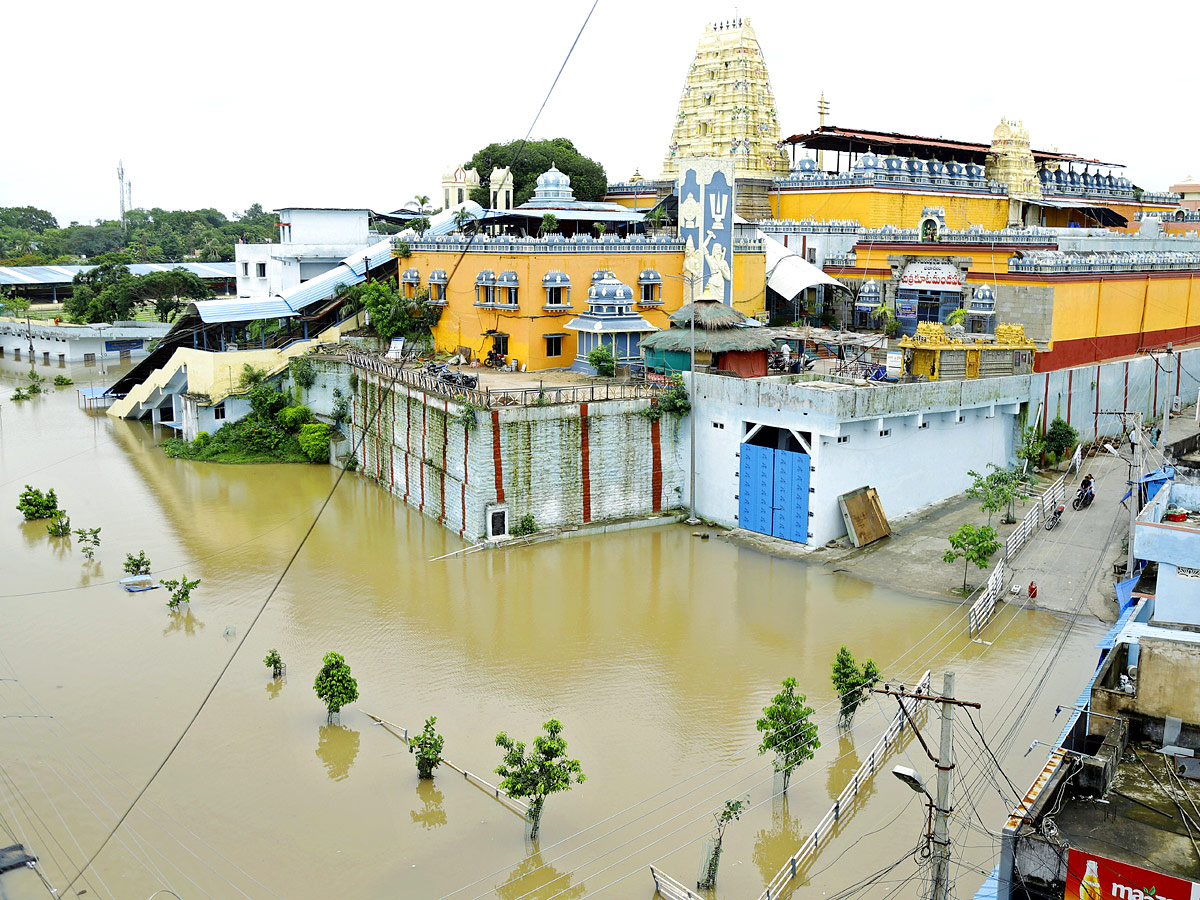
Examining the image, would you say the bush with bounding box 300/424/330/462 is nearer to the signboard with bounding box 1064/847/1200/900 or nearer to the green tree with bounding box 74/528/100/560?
the green tree with bounding box 74/528/100/560

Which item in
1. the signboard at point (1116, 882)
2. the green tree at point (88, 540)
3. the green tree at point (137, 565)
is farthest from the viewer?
the green tree at point (88, 540)

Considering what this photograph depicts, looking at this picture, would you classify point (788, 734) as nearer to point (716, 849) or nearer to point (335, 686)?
point (716, 849)

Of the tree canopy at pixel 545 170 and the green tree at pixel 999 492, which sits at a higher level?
the tree canopy at pixel 545 170

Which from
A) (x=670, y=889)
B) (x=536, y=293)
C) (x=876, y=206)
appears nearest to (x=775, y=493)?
(x=536, y=293)

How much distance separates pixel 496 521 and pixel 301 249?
81.3 ft

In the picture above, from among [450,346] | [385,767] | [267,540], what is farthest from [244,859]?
[450,346]

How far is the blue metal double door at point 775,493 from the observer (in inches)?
966

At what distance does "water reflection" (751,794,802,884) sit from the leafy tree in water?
2301 millimetres

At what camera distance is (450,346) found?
Result: 118ft

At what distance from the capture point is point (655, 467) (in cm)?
2678

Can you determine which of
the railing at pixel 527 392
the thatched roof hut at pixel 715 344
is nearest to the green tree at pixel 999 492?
the thatched roof hut at pixel 715 344

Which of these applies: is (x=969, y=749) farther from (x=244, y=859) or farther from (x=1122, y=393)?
(x=1122, y=393)

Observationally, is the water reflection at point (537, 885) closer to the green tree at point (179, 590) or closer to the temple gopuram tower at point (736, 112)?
the green tree at point (179, 590)

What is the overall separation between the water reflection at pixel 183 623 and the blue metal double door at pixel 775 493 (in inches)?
492
